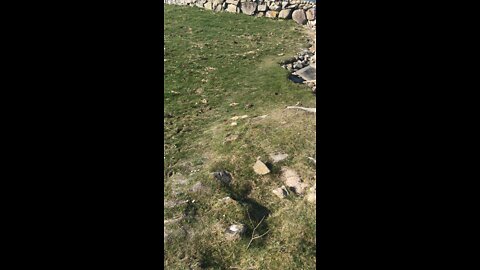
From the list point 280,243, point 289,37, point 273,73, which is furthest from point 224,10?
point 280,243

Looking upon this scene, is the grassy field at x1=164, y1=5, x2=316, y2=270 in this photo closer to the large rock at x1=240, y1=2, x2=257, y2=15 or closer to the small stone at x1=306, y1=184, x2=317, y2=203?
the small stone at x1=306, y1=184, x2=317, y2=203

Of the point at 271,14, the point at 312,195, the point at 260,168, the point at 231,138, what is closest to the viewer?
the point at 312,195

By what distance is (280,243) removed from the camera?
3.75m

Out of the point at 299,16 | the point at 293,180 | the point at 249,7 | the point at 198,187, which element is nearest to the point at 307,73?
the point at 293,180

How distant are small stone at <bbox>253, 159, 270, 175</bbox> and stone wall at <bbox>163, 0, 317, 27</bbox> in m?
10.6

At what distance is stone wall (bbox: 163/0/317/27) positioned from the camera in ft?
48.5

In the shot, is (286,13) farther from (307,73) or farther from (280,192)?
(280,192)

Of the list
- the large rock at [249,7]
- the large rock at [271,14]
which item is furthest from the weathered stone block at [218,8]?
the large rock at [271,14]

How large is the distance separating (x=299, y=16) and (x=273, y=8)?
1.08m

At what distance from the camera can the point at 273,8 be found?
15148mm

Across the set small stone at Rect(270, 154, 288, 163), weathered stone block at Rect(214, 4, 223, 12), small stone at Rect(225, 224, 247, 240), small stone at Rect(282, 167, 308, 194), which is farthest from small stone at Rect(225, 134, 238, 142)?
weathered stone block at Rect(214, 4, 223, 12)
